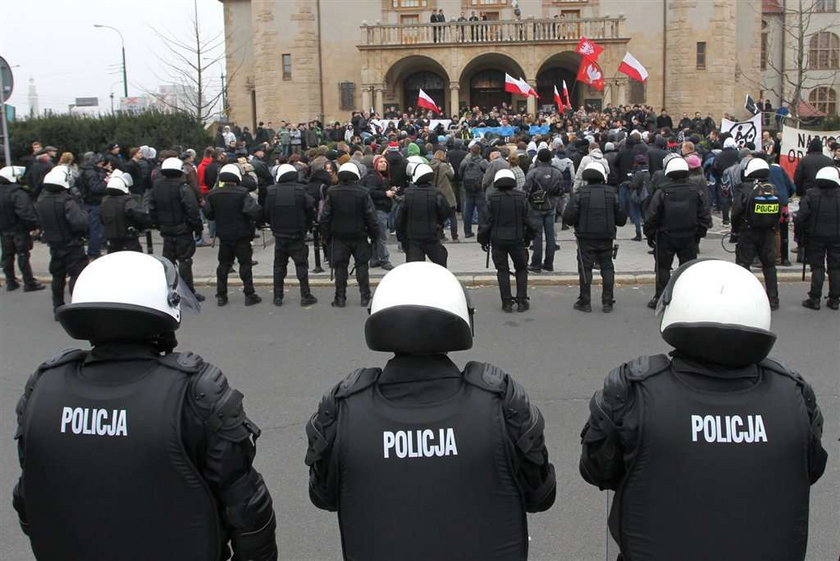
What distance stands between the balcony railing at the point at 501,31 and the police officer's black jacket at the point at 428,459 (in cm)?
3840

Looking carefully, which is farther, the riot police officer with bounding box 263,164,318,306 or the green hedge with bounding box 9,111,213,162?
the green hedge with bounding box 9,111,213,162

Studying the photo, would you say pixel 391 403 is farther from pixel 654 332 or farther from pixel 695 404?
pixel 654 332

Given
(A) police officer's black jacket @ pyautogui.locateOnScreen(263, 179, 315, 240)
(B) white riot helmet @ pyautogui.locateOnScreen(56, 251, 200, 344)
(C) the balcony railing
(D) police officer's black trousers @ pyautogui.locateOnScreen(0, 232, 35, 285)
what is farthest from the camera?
(C) the balcony railing

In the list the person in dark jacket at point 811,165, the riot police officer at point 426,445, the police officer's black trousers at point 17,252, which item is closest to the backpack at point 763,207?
the person in dark jacket at point 811,165

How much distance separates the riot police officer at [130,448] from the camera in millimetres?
2572

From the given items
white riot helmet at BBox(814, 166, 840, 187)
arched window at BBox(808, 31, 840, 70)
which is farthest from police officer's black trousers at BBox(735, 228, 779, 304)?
arched window at BBox(808, 31, 840, 70)

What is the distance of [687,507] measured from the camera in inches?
99.1

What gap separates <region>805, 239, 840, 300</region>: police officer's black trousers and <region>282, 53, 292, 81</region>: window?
117ft

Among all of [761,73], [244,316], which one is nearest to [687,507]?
[244,316]

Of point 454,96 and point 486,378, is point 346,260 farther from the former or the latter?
point 454,96

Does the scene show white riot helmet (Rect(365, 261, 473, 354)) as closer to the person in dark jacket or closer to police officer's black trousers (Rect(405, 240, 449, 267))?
police officer's black trousers (Rect(405, 240, 449, 267))

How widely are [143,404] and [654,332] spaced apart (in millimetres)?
7473

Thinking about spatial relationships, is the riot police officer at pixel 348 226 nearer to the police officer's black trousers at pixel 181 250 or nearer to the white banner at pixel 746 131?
the police officer's black trousers at pixel 181 250

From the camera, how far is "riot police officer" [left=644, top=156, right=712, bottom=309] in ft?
32.8
